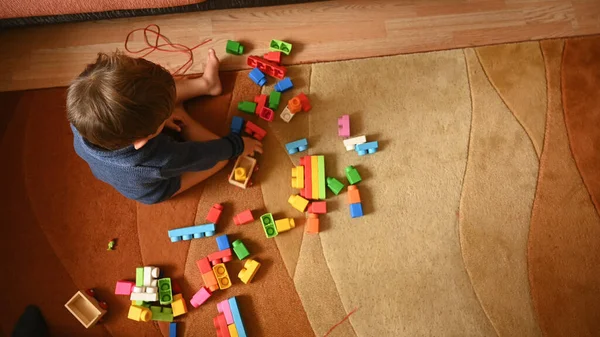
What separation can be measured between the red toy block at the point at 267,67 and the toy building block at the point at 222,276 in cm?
60

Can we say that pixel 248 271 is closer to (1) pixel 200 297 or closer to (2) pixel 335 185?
(1) pixel 200 297

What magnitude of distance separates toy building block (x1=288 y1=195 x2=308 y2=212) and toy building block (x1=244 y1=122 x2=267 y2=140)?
21cm

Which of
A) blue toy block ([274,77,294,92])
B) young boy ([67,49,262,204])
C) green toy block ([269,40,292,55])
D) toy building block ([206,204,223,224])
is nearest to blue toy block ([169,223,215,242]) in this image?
toy building block ([206,204,223,224])

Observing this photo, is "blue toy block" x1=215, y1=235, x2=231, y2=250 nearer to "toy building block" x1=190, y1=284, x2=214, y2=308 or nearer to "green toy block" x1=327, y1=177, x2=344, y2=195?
"toy building block" x1=190, y1=284, x2=214, y2=308

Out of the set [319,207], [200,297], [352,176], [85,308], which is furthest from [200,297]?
[352,176]

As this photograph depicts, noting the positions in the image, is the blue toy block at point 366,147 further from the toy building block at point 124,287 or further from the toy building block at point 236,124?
the toy building block at point 124,287

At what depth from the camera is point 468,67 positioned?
1.44 meters

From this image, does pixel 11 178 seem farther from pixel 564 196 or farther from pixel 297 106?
pixel 564 196

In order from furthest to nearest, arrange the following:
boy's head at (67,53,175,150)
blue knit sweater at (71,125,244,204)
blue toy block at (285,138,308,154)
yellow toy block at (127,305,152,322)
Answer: blue toy block at (285,138,308,154) → yellow toy block at (127,305,152,322) → blue knit sweater at (71,125,244,204) → boy's head at (67,53,175,150)

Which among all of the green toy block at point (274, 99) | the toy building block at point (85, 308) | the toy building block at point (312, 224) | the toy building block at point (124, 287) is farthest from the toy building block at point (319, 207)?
the toy building block at point (85, 308)

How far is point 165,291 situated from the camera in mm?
1273

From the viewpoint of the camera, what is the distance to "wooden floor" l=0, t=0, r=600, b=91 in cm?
143

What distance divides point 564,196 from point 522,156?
0.17 meters

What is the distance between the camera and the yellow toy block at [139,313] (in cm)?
124
